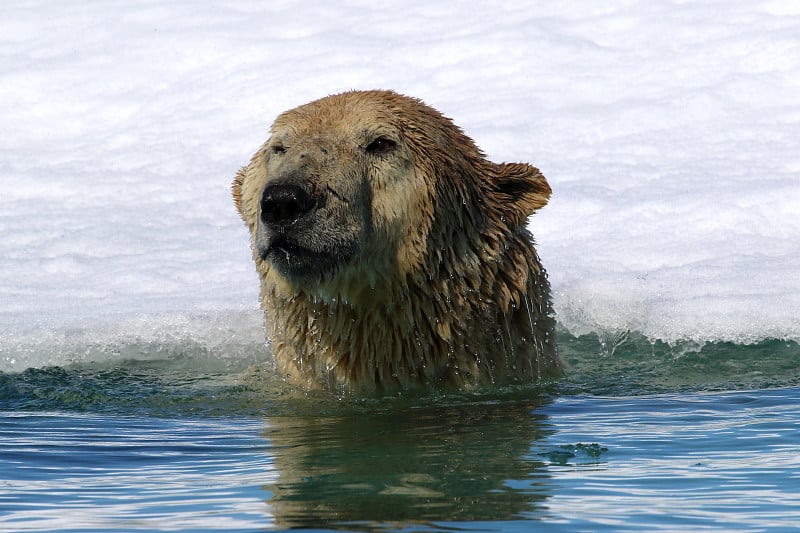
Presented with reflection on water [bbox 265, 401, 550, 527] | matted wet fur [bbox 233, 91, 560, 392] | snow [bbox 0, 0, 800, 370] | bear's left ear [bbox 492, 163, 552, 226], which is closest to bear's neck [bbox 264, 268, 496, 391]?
matted wet fur [bbox 233, 91, 560, 392]

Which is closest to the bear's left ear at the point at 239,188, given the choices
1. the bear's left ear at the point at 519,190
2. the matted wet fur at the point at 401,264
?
the matted wet fur at the point at 401,264

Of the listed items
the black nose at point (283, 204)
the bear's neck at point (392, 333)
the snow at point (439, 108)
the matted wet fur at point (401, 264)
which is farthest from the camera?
the snow at point (439, 108)

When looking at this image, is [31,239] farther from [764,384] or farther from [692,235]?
[764,384]

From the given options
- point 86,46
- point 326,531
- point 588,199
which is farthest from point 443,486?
point 86,46

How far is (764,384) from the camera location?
6430mm

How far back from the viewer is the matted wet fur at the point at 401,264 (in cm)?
586

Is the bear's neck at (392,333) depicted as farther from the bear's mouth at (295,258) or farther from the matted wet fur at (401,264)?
the bear's mouth at (295,258)

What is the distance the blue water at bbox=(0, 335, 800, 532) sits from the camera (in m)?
3.76

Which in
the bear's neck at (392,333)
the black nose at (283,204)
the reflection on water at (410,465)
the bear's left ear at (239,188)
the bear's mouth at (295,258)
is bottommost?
the reflection on water at (410,465)

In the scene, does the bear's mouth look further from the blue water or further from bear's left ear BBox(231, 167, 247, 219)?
bear's left ear BBox(231, 167, 247, 219)

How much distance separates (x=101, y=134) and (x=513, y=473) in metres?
9.65

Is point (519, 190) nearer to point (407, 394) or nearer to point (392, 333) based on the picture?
point (392, 333)

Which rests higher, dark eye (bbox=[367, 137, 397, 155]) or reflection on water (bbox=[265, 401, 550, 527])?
dark eye (bbox=[367, 137, 397, 155])

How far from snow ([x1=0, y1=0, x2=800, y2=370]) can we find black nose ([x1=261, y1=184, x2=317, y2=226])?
8.80 ft
